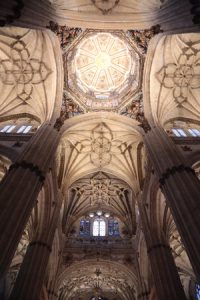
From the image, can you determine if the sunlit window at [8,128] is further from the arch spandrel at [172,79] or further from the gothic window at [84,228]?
the gothic window at [84,228]

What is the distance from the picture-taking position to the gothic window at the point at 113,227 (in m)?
22.1

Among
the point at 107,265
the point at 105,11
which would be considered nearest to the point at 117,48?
the point at 105,11

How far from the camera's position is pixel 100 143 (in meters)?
18.9

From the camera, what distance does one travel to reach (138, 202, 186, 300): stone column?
10.7 metres

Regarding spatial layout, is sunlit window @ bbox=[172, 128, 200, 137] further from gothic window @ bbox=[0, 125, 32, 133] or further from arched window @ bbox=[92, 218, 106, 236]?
arched window @ bbox=[92, 218, 106, 236]

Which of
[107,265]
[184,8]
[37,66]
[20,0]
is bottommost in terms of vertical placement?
[20,0]

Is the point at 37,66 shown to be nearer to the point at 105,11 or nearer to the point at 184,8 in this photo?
the point at 105,11

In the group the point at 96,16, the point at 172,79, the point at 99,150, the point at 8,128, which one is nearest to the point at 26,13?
the point at 96,16

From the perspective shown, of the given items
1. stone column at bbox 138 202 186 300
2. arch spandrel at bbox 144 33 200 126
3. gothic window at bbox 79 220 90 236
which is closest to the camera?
stone column at bbox 138 202 186 300

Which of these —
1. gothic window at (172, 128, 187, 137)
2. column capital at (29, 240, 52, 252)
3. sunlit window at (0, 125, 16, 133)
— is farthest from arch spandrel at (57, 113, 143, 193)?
column capital at (29, 240, 52, 252)

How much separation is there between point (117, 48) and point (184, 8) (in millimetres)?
8804

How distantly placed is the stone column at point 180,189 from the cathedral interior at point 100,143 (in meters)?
0.05

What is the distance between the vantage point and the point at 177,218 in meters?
9.45

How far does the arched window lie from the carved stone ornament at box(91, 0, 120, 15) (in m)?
15.6
